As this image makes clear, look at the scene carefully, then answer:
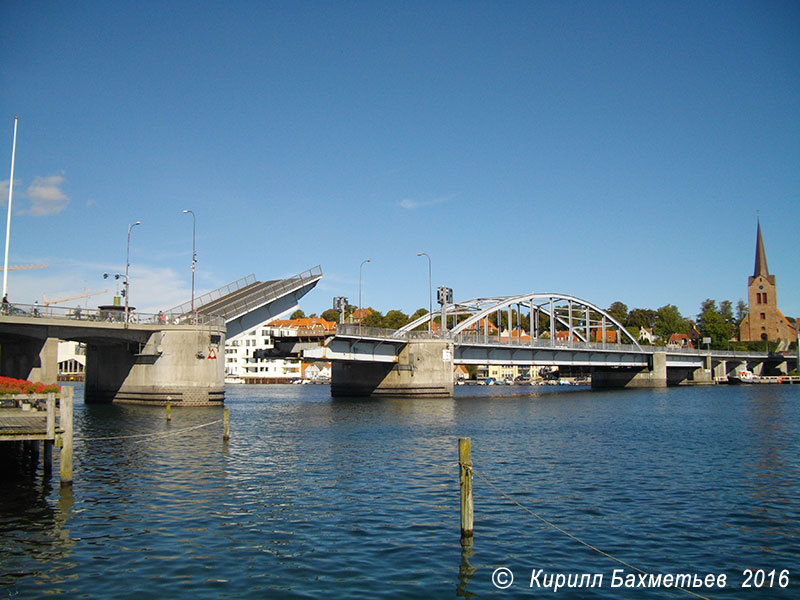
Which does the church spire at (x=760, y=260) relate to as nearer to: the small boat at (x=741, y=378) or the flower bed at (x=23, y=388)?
the small boat at (x=741, y=378)

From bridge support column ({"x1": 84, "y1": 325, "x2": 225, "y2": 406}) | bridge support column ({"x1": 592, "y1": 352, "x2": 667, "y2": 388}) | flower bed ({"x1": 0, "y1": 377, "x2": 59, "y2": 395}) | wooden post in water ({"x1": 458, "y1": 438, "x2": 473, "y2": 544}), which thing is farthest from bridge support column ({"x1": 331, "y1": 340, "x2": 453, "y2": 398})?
wooden post in water ({"x1": 458, "y1": 438, "x2": 473, "y2": 544})

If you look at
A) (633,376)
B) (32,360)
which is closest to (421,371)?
(32,360)

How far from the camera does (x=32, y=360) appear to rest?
53.4m

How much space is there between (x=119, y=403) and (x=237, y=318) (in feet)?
44.4

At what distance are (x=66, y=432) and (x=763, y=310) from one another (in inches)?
7579

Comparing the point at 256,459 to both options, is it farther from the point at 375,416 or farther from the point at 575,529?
the point at 375,416

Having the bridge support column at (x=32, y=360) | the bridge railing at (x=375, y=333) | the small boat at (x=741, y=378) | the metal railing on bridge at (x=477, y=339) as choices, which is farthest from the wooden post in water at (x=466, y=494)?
the small boat at (x=741, y=378)

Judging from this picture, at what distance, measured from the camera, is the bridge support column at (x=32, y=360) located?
2088 inches

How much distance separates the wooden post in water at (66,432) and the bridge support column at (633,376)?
382 ft

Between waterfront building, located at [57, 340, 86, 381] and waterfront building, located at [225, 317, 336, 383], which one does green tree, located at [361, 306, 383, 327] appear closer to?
waterfront building, located at [225, 317, 336, 383]

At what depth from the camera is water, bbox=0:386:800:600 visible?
1370 cm

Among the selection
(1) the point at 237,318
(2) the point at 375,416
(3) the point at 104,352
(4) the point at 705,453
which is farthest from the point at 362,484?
(3) the point at 104,352

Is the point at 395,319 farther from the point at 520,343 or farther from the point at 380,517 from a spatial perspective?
the point at 380,517

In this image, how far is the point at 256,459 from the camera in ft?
97.8
